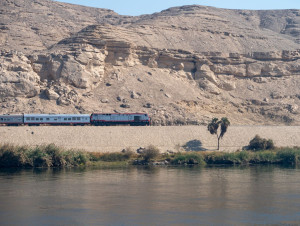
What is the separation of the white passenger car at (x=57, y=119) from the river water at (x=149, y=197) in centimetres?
1409

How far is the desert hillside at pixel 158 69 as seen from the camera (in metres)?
58.9

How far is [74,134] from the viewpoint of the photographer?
4928cm

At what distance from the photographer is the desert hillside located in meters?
58.9

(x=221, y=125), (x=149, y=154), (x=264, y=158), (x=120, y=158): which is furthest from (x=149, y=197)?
(x=221, y=125)

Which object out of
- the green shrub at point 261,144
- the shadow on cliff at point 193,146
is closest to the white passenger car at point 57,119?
the shadow on cliff at point 193,146

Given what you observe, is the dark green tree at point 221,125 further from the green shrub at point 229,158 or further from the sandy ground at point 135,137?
the green shrub at point 229,158

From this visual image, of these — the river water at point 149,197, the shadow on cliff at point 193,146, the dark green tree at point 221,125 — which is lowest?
the river water at point 149,197

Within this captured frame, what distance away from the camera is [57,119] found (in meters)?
52.6

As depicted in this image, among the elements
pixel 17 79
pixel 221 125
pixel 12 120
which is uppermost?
pixel 17 79

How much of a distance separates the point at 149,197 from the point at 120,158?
18488 mm

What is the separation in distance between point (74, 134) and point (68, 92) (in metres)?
11.2

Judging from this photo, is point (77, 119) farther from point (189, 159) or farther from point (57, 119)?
point (189, 159)

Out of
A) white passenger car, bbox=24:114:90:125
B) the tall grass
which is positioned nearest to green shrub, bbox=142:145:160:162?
the tall grass

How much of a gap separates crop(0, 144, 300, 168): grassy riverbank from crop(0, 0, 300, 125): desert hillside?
13.7 m
